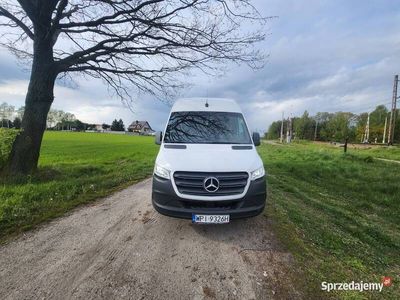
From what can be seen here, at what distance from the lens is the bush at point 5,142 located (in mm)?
8602

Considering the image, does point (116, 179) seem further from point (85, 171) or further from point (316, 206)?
point (316, 206)

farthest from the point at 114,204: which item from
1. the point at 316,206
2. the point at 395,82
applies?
the point at 395,82

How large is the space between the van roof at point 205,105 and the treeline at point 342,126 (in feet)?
294

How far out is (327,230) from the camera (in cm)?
518

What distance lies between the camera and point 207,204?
4.29 meters

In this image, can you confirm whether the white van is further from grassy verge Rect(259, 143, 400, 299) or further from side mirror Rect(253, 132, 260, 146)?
grassy verge Rect(259, 143, 400, 299)

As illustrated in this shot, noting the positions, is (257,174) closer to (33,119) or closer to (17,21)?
(33,119)

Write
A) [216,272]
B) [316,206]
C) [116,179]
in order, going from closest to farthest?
[216,272] → [316,206] → [116,179]

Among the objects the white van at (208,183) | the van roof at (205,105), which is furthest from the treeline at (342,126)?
the white van at (208,183)

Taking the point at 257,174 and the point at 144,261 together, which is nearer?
the point at 144,261

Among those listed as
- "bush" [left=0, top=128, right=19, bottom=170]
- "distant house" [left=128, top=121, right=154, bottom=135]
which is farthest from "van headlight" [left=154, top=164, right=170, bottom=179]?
"distant house" [left=128, top=121, right=154, bottom=135]

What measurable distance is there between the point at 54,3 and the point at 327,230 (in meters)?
10.2

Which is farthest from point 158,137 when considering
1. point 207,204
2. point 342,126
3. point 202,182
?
point 342,126

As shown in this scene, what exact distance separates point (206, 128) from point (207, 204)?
1941mm
